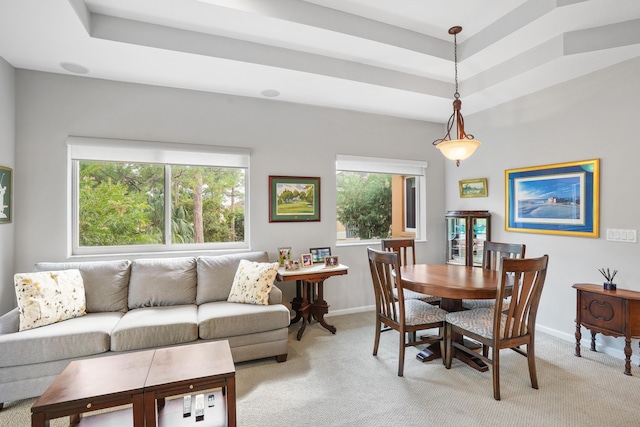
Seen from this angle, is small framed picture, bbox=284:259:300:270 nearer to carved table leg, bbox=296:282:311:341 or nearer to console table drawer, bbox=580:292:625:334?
carved table leg, bbox=296:282:311:341

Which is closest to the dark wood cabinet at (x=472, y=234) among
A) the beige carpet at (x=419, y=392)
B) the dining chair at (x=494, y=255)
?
the dining chair at (x=494, y=255)

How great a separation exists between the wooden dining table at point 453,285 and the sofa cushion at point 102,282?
8.28 feet

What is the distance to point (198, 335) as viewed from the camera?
2.60m

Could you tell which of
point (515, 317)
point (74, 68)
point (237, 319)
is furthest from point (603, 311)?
point (74, 68)

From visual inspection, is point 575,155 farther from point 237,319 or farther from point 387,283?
point 237,319

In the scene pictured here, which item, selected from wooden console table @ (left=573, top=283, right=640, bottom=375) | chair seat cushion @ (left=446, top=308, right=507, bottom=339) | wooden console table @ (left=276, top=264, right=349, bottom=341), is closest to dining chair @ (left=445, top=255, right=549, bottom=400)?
chair seat cushion @ (left=446, top=308, right=507, bottom=339)

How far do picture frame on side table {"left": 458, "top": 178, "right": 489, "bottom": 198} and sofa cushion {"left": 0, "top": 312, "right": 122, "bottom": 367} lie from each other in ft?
14.1

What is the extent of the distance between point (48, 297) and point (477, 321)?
11.0 feet

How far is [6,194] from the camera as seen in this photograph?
2.77 m

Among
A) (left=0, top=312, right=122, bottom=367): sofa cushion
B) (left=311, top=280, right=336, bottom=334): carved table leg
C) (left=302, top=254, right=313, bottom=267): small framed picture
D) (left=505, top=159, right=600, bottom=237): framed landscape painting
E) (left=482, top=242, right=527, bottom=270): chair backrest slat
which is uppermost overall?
(left=505, top=159, right=600, bottom=237): framed landscape painting

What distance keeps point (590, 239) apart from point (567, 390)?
1.53 meters

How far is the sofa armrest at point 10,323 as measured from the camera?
2.29 meters

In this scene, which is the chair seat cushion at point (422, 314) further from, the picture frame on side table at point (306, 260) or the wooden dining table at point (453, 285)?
the picture frame on side table at point (306, 260)

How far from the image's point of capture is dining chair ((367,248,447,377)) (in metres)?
2.57
